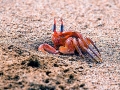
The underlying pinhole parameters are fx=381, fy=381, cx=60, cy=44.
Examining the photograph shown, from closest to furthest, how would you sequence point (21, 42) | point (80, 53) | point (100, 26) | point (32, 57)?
point (32, 57) → point (80, 53) → point (21, 42) → point (100, 26)

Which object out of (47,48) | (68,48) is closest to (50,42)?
(47,48)

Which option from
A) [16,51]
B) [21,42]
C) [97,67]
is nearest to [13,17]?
[21,42]

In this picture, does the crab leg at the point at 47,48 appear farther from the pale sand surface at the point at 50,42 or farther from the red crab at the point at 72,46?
the pale sand surface at the point at 50,42

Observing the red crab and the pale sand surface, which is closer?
the pale sand surface

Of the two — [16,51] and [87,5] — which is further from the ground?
[87,5]

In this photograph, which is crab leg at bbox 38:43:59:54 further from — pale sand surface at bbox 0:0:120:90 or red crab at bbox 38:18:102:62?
pale sand surface at bbox 0:0:120:90

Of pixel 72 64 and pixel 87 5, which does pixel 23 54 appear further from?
pixel 87 5

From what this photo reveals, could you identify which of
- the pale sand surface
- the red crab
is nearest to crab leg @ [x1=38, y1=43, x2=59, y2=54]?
the red crab

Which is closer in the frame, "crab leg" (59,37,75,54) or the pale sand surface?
the pale sand surface

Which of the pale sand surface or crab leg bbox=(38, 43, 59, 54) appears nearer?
the pale sand surface

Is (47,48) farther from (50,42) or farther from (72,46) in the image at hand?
(50,42)
